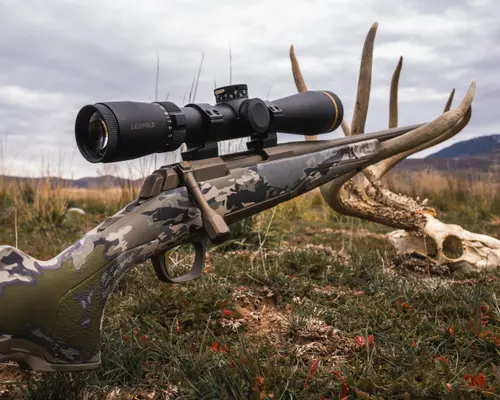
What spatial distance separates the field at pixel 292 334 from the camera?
2850 millimetres

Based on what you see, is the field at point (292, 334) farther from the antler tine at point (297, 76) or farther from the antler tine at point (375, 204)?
the antler tine at point (297, 76)

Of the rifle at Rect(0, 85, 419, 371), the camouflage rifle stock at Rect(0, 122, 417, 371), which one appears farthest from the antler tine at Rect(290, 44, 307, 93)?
the camouflage rifle stock at Rect(0, 122, 417, 371)

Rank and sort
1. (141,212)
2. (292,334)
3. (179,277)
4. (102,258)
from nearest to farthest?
1. (102,258)
2. (141,212)
3. (179,277)
4. (292,334)

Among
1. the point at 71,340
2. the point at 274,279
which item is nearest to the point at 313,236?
the point at 274,279

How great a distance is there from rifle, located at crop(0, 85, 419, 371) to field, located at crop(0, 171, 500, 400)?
339 millimetres

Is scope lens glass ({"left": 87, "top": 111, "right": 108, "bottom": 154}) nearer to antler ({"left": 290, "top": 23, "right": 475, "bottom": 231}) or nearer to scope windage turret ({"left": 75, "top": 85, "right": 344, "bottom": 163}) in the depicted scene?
scope windage turret ({"left": 75, "top": 85, "right": 344, "bottom": 163})

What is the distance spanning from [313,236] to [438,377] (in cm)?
587

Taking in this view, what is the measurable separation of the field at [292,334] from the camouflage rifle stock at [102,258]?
11.0 inches

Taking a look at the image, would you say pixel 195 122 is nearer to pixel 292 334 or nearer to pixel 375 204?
pixel 292 334

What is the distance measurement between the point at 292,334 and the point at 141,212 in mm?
1477

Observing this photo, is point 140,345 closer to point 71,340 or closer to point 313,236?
point 71,340

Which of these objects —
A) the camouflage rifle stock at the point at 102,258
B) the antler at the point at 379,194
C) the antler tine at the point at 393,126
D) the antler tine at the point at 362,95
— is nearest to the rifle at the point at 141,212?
the camouflage rifle stock at the point at 102,258

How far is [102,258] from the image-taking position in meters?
2.70

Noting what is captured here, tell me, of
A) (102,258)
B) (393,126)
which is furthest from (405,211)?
(102,258)
